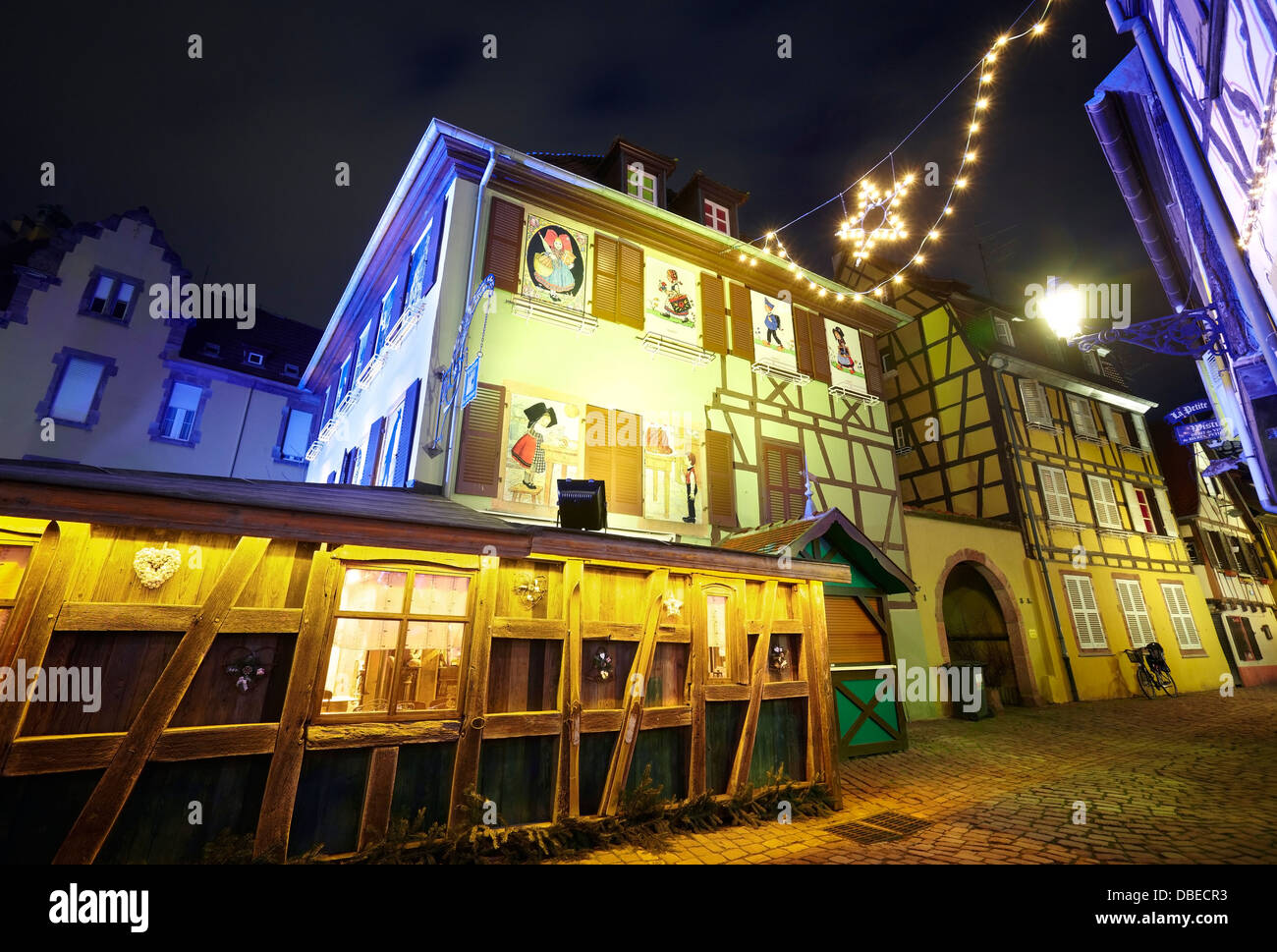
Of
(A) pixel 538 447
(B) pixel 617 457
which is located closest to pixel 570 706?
(A) pixel 538 447

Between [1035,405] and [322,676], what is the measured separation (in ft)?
60.7

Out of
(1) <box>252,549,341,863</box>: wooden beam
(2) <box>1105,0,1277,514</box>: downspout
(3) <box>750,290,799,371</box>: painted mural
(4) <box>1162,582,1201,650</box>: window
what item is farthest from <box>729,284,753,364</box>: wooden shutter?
(4) <box>1162,582,1201,650</box>: window

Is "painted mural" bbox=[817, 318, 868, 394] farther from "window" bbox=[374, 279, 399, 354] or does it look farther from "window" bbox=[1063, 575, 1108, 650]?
"window" bbox=[374, 279, 399, 354]

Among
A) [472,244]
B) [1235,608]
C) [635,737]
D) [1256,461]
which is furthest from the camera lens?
[1235,608]

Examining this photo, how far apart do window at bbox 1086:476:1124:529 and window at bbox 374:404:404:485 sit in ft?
60.3

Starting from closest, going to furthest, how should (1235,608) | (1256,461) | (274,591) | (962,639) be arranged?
1. (274,591)
2. (1256,461)
3. (962,639)
4. (1235,608)

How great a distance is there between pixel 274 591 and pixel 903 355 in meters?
17.7

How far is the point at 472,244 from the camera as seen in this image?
8.68m

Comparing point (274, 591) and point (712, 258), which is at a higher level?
point (712, 258)

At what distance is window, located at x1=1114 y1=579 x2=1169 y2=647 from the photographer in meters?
14.6

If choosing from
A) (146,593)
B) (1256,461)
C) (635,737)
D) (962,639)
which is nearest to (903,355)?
(962,639)

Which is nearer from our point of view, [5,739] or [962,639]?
[5,739]

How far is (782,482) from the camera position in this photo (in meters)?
10.4
